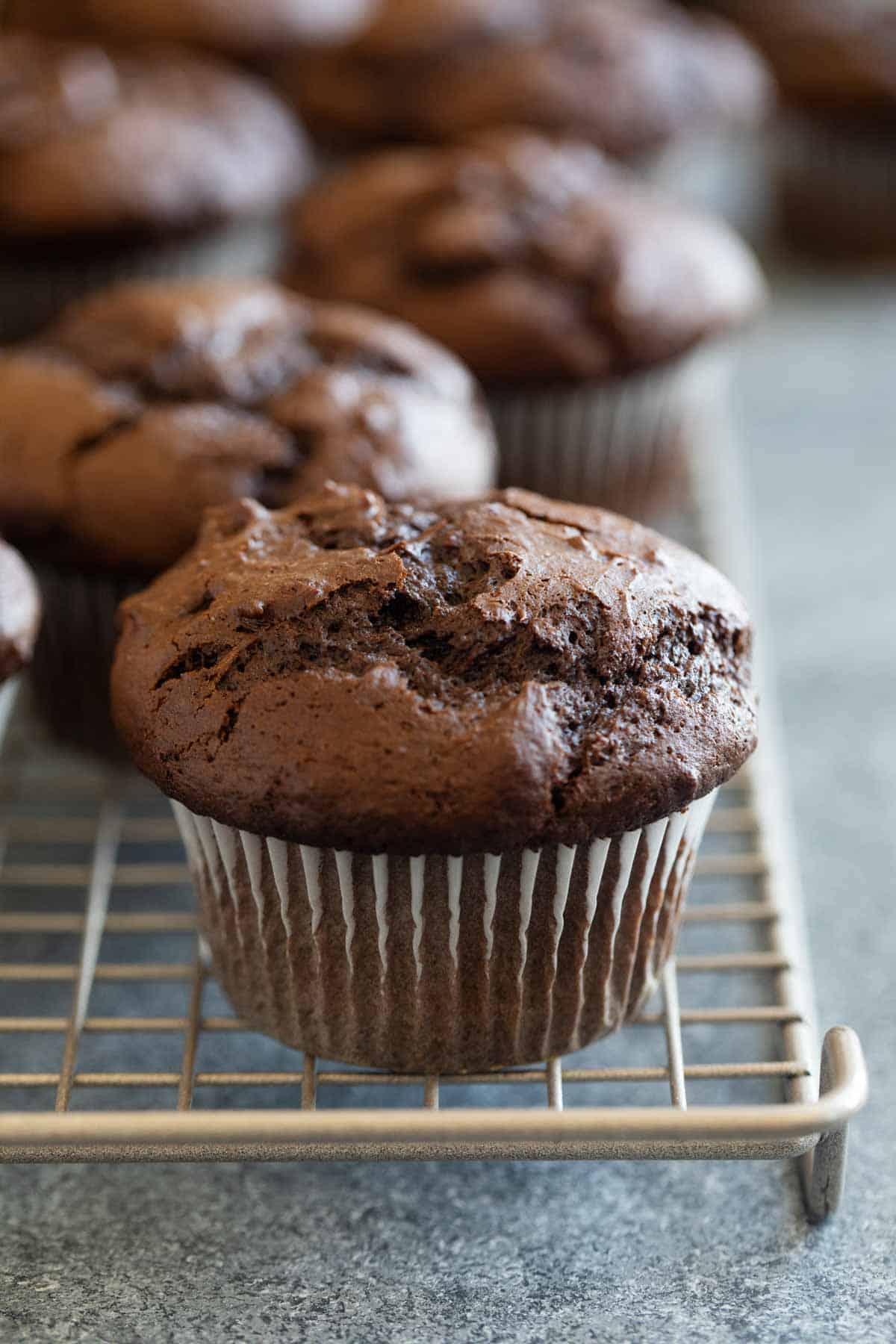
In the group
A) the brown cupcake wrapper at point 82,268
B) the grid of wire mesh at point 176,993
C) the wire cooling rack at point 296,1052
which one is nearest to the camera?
the wire cooling rack at point 296,1052

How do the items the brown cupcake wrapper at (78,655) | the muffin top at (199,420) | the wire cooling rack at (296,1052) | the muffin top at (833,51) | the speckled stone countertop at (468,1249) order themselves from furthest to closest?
the muffin top at (833,51), the brown cupcake wrapper at (78,655), the muffin top at (199,420), the speckled stone countertop at (468,1249), the wire cooling rack at (296,1052)

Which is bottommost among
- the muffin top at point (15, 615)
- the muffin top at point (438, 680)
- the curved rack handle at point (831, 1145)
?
the curved rack handle at point (831, 1145)

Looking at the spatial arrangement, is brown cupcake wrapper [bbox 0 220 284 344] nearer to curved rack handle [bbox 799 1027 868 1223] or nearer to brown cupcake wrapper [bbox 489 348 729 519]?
brown cupcake wrapper [bbox 489 348 729 519]

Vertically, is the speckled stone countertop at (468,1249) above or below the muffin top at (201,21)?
below

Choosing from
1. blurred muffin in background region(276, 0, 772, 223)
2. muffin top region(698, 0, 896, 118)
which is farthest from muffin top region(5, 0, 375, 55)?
muffin top region(698, 0, 896, 118)

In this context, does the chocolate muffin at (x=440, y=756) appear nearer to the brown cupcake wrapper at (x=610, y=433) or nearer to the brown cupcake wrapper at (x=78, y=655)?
the brown cupcake wrapper at (x=78, y=655)

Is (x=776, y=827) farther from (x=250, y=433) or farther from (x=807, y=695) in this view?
(x=250, y=433)

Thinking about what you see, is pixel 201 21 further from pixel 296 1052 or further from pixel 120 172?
pixel 296 1052

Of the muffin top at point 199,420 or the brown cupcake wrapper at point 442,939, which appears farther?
the muffin top at point 199,420

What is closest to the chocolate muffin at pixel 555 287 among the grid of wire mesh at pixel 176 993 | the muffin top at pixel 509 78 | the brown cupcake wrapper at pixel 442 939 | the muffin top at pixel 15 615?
the muffin top at pixel 509 78
